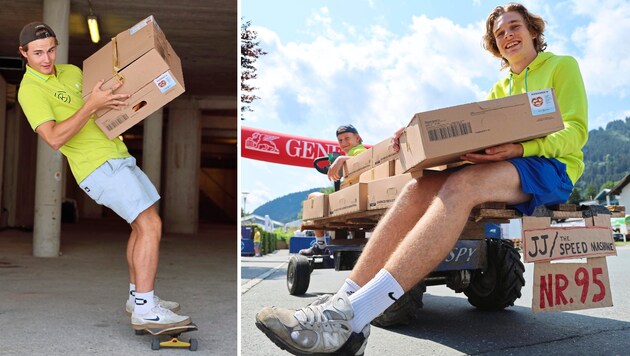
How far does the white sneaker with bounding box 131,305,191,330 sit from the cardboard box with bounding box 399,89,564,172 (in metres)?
1.48

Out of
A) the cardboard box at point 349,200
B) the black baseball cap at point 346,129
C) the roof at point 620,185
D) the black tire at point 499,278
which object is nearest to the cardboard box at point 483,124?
the cardboard box at point 349,200

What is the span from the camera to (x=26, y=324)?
3375mm

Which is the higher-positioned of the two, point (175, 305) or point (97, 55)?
point (97, 55)

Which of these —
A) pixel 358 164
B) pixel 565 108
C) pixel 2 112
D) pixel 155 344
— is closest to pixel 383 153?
pixel 358 164

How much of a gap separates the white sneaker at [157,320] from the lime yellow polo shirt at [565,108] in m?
1.81

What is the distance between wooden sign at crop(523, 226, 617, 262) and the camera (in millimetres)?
2506

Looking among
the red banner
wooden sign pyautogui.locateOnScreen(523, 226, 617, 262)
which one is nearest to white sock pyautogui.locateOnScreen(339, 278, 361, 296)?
wooden sign pyautogui.locateOnScreen(523, 226, 617, 262)

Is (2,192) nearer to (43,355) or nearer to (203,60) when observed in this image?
(203,60)

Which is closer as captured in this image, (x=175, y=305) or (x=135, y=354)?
(x=135, y=354)

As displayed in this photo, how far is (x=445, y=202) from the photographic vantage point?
221 cm

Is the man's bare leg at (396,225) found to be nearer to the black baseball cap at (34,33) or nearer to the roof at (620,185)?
the black baseball cap at (34,33)

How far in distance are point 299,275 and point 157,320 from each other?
2538 millimetres

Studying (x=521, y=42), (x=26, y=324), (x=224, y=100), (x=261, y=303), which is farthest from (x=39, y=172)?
(x=224, y=100)

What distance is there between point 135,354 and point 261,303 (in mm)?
2169
